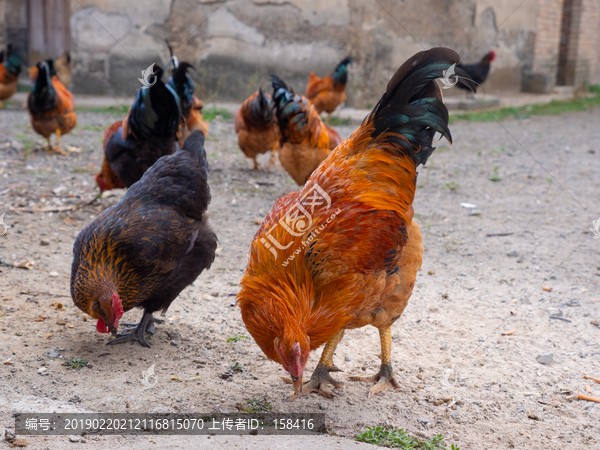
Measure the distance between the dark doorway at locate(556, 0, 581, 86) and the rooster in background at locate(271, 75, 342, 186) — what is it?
43.5ft

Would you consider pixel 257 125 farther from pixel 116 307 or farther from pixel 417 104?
pixel 116 307

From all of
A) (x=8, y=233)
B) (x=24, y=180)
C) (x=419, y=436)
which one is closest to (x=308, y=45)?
(x=24, y=180)

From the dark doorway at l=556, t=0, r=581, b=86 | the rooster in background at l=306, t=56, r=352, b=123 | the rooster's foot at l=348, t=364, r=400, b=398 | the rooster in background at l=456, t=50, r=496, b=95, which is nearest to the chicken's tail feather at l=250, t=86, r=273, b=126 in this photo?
the rooster in background at l=306, t=56, r=352, b=123

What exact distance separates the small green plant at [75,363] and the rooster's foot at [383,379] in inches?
61.5

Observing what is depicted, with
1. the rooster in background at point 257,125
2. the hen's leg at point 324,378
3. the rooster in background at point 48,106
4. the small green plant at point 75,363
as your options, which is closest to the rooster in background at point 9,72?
the rooster in background at point 48,106

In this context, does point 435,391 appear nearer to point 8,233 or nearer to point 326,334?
point 326,334

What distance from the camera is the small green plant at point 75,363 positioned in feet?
9.01

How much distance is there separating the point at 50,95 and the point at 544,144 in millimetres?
7921

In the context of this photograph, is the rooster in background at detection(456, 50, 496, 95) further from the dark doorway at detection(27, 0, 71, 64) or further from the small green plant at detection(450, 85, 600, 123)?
the dark doorway at detection(27, 0, 71, 64)

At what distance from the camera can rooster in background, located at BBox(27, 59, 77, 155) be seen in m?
6.98

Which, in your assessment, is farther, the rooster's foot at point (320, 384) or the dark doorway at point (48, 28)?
the dark doorway at point (48, 28)

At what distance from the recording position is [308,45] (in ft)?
34.6

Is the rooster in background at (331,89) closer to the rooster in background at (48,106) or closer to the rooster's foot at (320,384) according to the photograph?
the rooster in background at (48,106)

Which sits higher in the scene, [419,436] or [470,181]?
[470,181]
